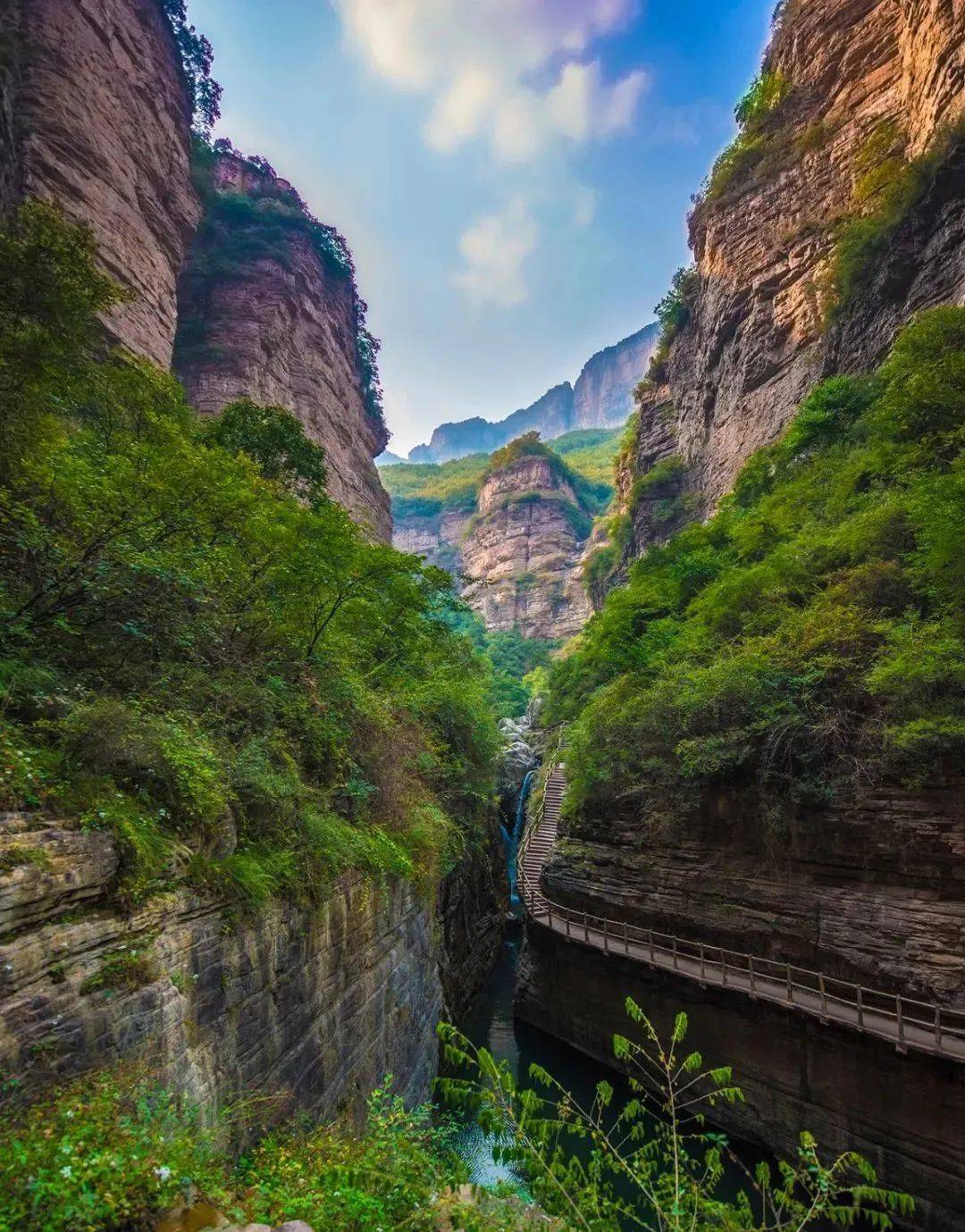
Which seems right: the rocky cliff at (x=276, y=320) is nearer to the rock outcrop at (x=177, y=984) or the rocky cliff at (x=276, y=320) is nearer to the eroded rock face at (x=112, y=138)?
the eroded rock face at (x=112, y=138)

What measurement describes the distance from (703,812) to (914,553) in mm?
7094

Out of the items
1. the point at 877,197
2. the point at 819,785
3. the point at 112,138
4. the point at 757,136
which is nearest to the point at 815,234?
the point at 877,197

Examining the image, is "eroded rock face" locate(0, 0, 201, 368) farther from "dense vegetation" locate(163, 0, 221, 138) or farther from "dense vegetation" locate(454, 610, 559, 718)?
"dense vegetation" locate(454, 610, 559, 718)

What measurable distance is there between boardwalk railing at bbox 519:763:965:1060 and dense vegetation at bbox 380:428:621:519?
75.3 m

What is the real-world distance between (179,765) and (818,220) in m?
31.4

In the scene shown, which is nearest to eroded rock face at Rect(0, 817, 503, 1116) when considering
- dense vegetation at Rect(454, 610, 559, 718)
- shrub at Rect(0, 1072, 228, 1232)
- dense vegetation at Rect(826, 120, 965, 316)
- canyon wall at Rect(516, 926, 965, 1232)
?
shrub at Rect(0, 1072, 228, 1232)

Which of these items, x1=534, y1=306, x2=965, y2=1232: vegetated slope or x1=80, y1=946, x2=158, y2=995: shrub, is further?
x1=534, y1=306, x2=965, y2=1232: vegetated slope

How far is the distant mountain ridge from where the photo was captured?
145875mm

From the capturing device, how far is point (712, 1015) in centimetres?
1140

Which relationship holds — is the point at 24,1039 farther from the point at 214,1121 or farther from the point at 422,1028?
the point at 422,1028

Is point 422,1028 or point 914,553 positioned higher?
point 914,553

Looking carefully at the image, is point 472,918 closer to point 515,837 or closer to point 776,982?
point 776,982

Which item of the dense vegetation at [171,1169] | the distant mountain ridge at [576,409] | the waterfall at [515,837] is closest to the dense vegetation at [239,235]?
the waterfall at [515,837]

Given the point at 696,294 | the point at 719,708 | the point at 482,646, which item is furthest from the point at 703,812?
the point at 482,646
